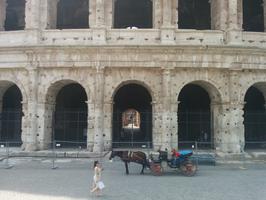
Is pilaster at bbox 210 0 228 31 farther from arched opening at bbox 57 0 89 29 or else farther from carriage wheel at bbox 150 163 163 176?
carriage wheel at bbox 150 163 163 176

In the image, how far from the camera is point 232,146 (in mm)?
13703

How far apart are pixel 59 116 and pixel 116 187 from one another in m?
9.07

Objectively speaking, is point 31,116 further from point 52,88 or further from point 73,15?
point 73,15

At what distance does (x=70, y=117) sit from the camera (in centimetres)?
1739

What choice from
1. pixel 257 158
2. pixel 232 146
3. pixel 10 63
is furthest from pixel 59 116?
pixel 257 158

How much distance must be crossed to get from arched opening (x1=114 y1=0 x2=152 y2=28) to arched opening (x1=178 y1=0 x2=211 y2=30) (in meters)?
1.85

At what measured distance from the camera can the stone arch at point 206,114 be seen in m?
14.4

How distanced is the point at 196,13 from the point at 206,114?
215 inches

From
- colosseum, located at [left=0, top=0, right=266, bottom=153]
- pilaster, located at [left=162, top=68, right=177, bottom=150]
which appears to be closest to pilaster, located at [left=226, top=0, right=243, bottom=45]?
colosseum, located at [left=0, top=0, right=266, bottom=153]

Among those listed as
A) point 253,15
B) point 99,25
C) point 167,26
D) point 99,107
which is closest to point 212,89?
point 167,26

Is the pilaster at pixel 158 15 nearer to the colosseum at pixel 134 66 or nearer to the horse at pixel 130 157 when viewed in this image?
the colosseum at pixel 134 66

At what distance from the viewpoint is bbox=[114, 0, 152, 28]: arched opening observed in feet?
58.3

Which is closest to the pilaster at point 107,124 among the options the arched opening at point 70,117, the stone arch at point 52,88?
the stone arch at point 52,88

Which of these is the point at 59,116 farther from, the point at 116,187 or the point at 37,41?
the point at 116,187
